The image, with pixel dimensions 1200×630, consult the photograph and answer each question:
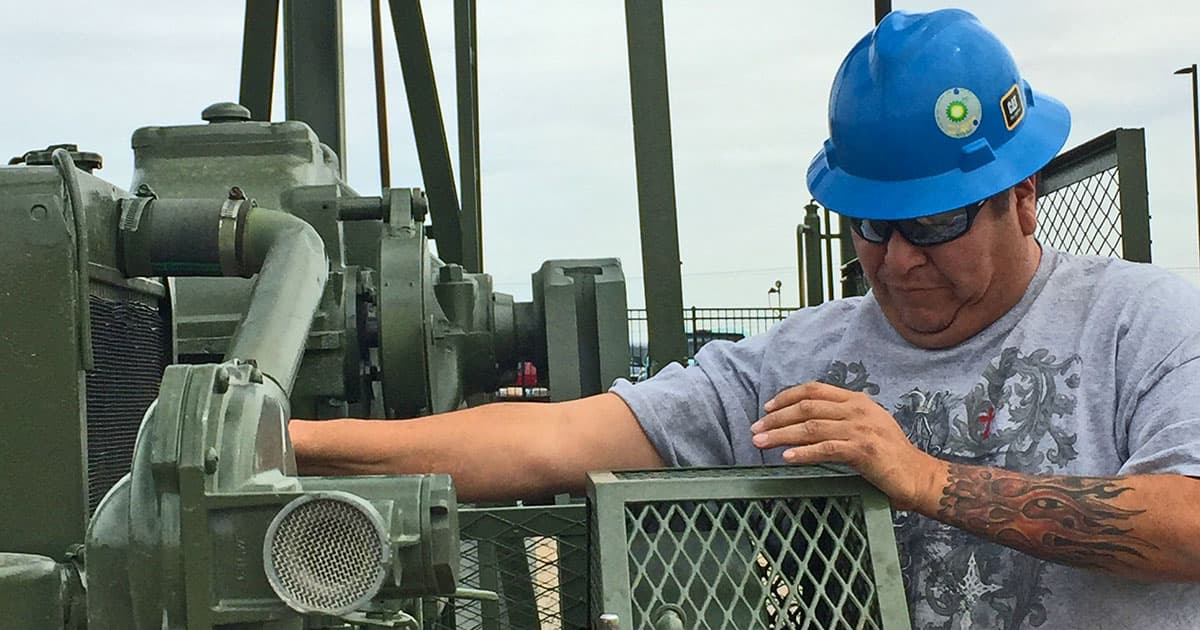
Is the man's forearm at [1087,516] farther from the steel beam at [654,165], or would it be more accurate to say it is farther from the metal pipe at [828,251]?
the metal pipe at [828,251]

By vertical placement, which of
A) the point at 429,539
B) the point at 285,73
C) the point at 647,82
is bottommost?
the point at 429,539

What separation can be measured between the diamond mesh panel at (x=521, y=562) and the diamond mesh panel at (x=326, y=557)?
914mm

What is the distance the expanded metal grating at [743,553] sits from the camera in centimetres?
135

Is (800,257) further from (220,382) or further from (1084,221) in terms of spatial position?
(220,382)

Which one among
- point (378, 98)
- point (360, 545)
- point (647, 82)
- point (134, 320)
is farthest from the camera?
point (378, 98)

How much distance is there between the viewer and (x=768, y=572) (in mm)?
1393

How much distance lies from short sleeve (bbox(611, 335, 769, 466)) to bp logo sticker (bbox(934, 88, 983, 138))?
1.80 feet

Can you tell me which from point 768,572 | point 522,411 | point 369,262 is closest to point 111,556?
point 768,572

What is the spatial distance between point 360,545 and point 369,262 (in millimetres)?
2407

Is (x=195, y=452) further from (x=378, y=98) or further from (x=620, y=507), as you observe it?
(x=378, y=98)

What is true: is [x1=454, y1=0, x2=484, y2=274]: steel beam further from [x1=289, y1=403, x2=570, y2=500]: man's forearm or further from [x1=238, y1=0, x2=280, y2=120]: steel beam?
[x1=289, y1=403, x2=570, y2=500]: man's forearm

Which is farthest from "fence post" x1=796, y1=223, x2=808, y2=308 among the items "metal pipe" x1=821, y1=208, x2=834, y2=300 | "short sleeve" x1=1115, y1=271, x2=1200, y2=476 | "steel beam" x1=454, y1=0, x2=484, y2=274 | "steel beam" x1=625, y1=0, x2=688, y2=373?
"short sleeve" x1=1115, y1=271, x2=1200, y2=476

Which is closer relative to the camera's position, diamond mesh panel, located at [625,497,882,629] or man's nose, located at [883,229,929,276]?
diamond mesh panel, located at [625,497,882,629]

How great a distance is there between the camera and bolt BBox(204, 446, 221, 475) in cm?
111
